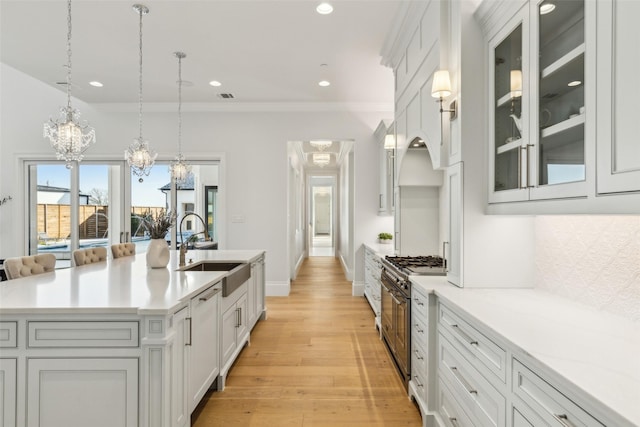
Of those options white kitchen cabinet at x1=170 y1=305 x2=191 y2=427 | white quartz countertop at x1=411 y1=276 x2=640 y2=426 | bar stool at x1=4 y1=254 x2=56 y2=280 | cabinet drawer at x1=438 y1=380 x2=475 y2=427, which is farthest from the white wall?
white quartz countertop at x1=411 y1=276 x2=640 y2=426

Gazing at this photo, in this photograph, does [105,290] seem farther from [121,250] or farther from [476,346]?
[121,250]

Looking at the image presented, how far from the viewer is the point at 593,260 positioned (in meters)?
1.78

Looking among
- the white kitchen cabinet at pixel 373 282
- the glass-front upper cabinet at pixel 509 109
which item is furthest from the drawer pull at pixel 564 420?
the white kitchen cabinet at pixel 373 282

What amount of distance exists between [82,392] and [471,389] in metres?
1.91

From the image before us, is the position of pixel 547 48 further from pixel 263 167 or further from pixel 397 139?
pixel 263 167

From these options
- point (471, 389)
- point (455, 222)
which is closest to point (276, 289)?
point (455, 222)

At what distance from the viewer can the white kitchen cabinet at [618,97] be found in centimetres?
116

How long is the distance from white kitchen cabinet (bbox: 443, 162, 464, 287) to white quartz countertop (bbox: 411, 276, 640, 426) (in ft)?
0.66

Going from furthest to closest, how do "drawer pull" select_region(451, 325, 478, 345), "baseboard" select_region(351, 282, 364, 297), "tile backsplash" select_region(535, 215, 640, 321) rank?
1. "baseboard" select_region(351, 282, 364, 297)
2. "drawer pull" select_region(451, 325, 478, 345)
3. "tile backsplash" select_region(535, 215, 640, 321)

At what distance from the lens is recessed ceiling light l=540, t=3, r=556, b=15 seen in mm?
1613

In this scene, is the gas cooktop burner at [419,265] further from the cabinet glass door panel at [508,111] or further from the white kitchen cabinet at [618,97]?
the white kitchen cabinet at [618,97]

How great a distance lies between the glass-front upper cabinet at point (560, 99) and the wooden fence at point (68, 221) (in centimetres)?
601

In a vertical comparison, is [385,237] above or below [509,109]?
below

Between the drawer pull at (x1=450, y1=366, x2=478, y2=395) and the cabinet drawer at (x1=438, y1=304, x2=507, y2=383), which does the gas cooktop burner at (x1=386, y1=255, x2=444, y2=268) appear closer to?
the cabinet drawer at (x1=438, y1=304, x2=507, y2=383)
